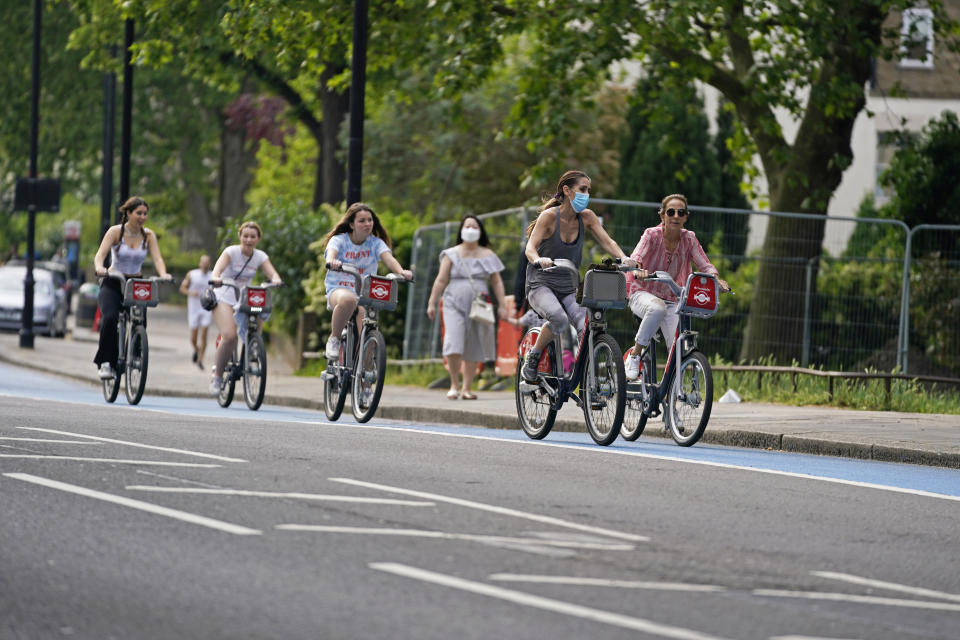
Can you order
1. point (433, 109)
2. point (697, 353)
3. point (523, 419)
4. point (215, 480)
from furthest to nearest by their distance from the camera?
point (433, 109), point (523, 419), point (697, 353), point (215, 480)

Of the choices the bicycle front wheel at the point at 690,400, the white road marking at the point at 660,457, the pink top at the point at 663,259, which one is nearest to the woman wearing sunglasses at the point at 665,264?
the pink top at the point at 663,259

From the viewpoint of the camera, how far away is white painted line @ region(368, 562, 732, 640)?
571 centimetres

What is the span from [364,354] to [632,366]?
104 inches

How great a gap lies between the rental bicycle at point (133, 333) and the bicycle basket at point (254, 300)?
2.59ft

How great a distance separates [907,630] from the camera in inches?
237

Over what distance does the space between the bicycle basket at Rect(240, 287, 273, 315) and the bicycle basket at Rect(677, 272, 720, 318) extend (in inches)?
193

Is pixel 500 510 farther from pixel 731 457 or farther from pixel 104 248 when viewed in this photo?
pixel 104 248

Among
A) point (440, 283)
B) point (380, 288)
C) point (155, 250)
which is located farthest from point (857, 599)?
point (440, 283)

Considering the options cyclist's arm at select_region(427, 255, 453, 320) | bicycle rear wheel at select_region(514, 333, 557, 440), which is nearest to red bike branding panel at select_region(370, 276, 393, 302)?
bicycle rear wheel at select_region(514, 333, 557, 440)

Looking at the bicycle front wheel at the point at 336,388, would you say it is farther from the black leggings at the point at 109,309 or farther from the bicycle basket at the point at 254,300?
the black leggings at the point at 109,309

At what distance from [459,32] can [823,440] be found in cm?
989

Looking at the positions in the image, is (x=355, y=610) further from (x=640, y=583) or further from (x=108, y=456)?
(x=108, y=456)

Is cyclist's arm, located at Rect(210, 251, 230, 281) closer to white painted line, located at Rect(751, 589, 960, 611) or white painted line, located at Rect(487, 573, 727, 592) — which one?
white painted line, located at Rect(487, 573, 727, 592)

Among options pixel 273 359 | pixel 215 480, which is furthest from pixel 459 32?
pixel 215 480
